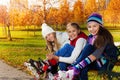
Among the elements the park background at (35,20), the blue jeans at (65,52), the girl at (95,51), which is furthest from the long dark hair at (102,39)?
the park background at (35,20)

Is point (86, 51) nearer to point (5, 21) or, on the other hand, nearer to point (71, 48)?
point (71, 48)

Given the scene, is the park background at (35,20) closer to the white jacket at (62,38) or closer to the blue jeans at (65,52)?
the white jacket at (62,38)

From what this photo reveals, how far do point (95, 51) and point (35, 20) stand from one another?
5.46m

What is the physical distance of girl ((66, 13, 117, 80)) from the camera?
462 cm

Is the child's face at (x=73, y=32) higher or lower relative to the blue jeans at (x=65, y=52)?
higher

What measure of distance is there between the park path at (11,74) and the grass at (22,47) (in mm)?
1099

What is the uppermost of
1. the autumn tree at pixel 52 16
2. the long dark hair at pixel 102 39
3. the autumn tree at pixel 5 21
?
the long dark hair at pixel 102 39

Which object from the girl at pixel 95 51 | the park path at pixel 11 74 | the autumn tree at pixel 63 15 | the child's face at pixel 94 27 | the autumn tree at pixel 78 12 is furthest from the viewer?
the autumn tree at pixel 63 15

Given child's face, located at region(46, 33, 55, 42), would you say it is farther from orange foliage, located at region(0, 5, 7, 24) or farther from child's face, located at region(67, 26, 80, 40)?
orange foliage, located at region(0, 5, 7, 24)

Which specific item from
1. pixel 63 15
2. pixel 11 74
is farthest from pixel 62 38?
pixel 63 15

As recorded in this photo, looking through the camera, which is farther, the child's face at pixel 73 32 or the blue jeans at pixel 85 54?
the child's face at pixel 73 32

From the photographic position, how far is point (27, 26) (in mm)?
10242

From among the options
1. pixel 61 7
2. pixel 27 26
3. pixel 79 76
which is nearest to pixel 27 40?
pixel 27 26

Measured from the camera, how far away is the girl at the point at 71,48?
16.1 feet
